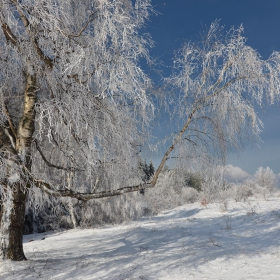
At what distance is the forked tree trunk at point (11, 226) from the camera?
14.5 ft

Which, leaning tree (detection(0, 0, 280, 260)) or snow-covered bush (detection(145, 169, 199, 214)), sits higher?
leaning tree (detection(0, 0, 280, 260))

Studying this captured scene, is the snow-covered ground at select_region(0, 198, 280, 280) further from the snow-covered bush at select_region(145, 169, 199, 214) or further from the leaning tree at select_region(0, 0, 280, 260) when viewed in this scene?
the snow-covered bush at select_region(145, 169, 199, 214)

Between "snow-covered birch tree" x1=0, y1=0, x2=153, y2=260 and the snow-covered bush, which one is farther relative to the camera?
the snow-covered bush

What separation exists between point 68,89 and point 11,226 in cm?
248

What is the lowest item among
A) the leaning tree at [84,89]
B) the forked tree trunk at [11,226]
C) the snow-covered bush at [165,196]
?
the snow-covered bush at [165,196]

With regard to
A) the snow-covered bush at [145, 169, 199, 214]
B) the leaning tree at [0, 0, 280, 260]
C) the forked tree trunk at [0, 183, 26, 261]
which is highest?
the leaning tree at [0, 0, 280, 260]

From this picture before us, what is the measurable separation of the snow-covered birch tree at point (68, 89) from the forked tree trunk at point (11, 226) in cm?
2

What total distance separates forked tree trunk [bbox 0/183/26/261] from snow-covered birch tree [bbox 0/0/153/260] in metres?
0.02

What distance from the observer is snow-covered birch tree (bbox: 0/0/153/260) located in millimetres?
3941

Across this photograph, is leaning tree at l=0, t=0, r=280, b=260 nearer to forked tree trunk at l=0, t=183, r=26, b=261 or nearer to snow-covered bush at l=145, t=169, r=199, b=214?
forked tree trunk at l=0, t=183, r=26, b=261

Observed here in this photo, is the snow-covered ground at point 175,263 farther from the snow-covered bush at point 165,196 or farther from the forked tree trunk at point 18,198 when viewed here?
the snow-covered bush at point 165,196

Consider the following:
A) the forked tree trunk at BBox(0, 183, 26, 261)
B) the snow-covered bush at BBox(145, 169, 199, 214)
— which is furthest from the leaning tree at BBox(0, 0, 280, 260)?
the snow-covered bush at BBox(145, 169, 199, 214)

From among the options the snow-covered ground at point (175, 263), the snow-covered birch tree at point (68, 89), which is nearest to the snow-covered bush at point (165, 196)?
the snow-covered ground at point (175, 263)

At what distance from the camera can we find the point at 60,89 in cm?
440
